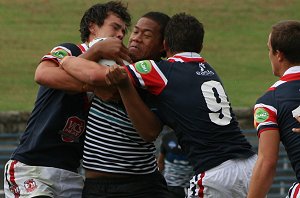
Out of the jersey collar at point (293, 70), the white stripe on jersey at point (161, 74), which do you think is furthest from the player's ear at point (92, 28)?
the jersey collar at point (293, 70)

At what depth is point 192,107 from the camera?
719cm

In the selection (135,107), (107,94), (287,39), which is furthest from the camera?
(107,94)

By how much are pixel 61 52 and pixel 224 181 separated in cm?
139

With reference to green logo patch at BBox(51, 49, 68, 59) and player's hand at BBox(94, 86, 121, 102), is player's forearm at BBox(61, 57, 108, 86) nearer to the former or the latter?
player's hand at BBox(94, 86, 121, 102)

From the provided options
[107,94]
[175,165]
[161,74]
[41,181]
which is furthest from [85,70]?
[175,165]

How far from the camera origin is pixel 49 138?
770cm

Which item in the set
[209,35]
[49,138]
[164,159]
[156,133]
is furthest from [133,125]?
[209,35]

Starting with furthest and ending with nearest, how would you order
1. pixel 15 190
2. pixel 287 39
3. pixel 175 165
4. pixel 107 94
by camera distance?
pixel 175 165, pixel 15 190, pixel 107 94, pixel 287 39

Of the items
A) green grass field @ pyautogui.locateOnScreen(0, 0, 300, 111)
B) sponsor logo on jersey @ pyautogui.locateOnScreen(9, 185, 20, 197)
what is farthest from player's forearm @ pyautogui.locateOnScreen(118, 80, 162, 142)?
green grass field @ pyautogui.locateOnScreen(0, 0, 300, 111)

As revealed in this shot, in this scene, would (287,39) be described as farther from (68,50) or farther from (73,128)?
(73,128)

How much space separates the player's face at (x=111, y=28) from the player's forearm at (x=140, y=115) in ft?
2.69

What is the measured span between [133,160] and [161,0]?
2498 centimetres

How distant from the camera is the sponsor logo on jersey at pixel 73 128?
302 inches

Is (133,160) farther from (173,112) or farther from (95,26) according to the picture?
(95,26)
